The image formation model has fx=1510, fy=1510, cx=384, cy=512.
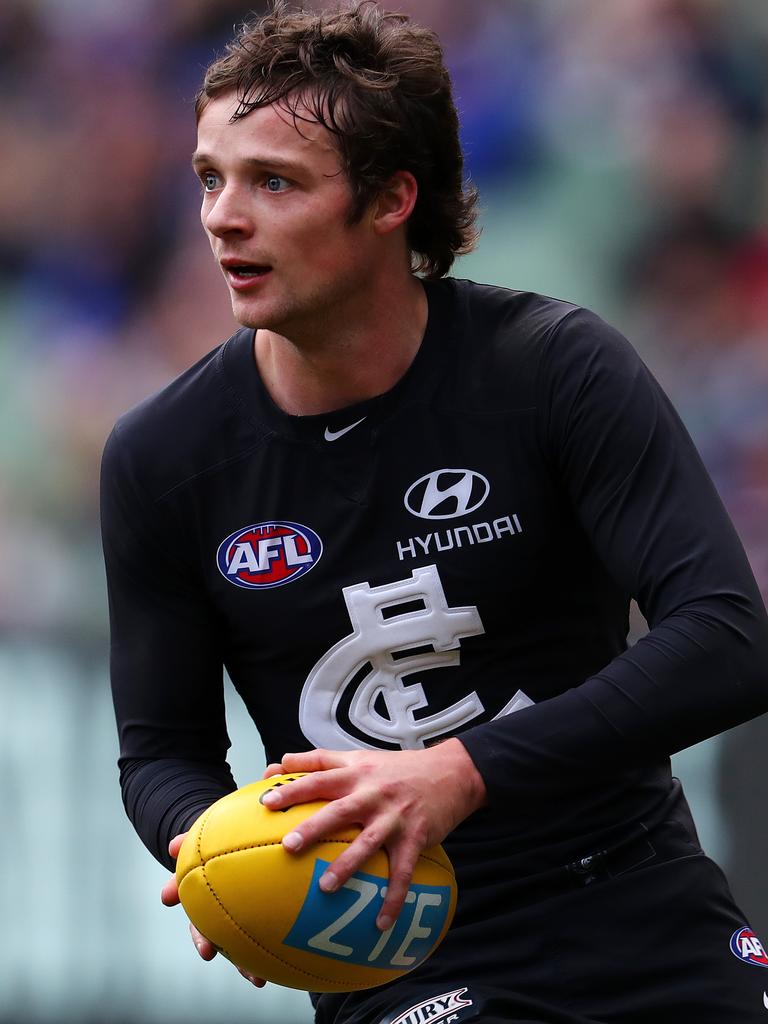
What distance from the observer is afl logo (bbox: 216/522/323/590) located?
8.52 feet

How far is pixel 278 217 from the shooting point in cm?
250

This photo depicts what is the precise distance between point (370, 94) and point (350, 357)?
0.46 metres

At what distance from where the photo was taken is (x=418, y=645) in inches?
100

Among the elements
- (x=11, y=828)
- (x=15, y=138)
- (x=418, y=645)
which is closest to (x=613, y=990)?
(x=418, y=645)

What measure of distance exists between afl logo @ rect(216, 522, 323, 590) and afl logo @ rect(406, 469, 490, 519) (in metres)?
0.18

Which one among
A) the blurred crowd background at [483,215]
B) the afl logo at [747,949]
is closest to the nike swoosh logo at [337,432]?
the afl logo at [747,949]

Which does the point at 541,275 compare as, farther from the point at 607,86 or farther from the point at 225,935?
the point at 225,935

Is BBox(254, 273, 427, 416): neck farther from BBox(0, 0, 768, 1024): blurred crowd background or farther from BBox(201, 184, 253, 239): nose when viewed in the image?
BBox(0, 0, 768, 1024): blurred crowd background

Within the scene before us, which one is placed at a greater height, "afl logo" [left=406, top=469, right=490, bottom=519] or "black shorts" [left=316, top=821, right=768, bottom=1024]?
"afl logo" [left=406, top=469, right=490, bottom=519]

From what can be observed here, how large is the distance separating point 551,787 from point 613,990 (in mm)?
470

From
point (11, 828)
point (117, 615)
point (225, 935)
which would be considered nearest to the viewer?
point (225, 935)

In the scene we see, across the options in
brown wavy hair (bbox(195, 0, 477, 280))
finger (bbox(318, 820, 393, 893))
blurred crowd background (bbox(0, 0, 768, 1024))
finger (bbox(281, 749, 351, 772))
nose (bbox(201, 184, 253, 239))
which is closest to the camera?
finger (bbox(318, 820, 393, 893))

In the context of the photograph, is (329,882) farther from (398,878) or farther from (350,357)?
(350,357)

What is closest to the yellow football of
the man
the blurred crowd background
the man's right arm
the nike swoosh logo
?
the man
